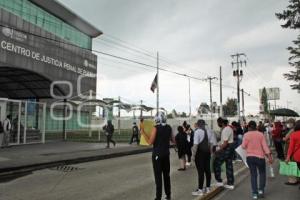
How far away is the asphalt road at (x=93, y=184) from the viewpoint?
8570 mm

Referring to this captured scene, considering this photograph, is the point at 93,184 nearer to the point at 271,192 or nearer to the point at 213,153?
the point at 213,153

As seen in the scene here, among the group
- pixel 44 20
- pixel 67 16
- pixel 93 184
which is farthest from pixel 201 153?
pixel 67 16

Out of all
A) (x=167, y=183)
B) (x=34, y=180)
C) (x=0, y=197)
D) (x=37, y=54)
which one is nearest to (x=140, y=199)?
(x=167, y=183)

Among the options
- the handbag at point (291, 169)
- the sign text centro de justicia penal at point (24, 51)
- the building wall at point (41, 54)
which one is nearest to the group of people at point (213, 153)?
the handbag at point (291, 169)

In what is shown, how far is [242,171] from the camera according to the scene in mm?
12625

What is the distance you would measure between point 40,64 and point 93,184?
1632 inches

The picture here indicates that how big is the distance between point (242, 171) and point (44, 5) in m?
51.0

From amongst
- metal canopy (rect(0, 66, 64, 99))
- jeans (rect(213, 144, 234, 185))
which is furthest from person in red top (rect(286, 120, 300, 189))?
metal canopy (rect(0, 66, 64, 99))

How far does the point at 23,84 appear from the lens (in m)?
29.6

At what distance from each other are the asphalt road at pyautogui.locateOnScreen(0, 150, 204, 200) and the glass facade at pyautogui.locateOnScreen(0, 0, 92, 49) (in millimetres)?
40382

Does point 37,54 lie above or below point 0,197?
above

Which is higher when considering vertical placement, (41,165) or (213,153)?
(213,153)

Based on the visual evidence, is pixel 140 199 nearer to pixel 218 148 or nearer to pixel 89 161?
pixel 218 148

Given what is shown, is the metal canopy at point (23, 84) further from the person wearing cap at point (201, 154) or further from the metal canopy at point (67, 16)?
the metal canopy at point (67, 16)
